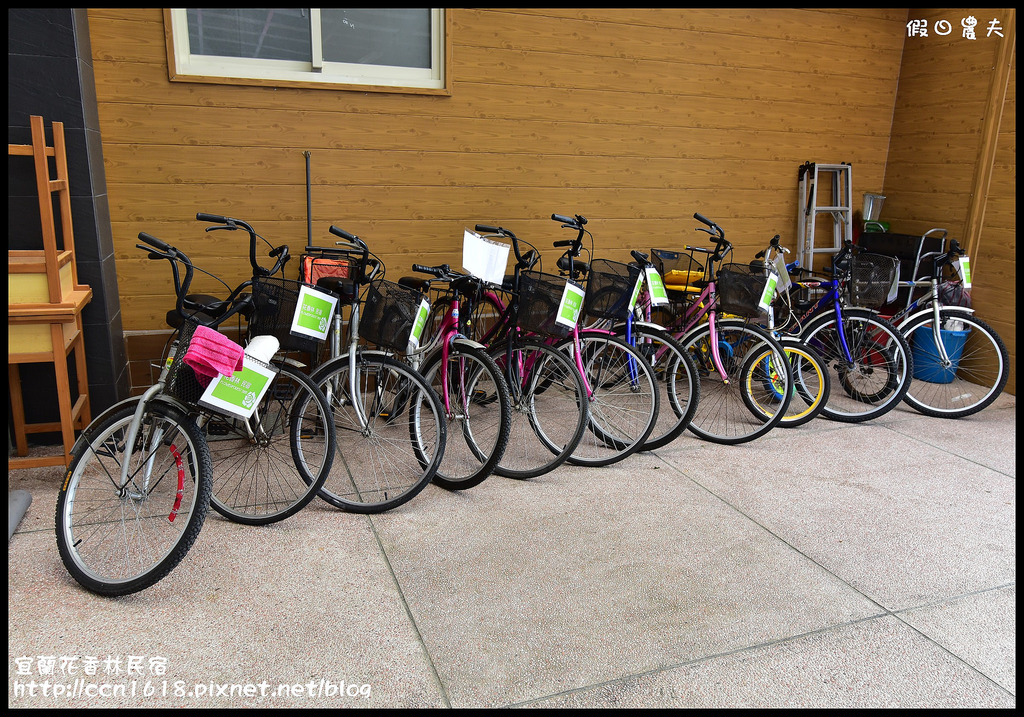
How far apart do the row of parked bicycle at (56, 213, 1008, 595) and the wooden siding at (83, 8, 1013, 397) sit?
1.86ft

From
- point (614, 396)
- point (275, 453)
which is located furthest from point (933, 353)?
Answer: point (275, 453)

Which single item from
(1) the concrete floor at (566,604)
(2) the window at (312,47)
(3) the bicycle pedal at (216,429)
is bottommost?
(1) the concrete floor at (566,604)

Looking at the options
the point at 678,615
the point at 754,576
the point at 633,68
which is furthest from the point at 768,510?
the point at 633,68

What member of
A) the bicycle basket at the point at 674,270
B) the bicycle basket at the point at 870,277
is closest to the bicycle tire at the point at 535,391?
the bicycle basket at the point at 674,270

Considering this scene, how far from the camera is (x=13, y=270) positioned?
2900 millimetres

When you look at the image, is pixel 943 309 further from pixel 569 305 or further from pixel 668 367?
pixel 569 305

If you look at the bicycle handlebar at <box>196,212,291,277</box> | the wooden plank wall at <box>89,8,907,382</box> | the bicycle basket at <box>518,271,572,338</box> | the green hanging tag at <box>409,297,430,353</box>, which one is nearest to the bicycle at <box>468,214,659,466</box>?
the bicycle basket at <box>518,271,572,338</box>

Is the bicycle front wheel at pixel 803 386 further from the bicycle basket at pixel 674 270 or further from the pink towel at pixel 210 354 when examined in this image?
the pink towel at pixel 210 354

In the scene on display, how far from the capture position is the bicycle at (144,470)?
236cm

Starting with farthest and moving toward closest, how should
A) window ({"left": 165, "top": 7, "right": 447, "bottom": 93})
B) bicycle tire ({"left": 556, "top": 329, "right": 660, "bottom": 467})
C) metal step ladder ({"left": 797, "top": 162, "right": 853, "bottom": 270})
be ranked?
metal step ladder ({"left": 797, "top": 162, "right": 853, "bottom": 270})
window ({"left": 165, "top": 7, "right": 447, "bottom": 93})
bicycle tire ({"left": 556, "top": 329, "right": 660, "bottom": 467})

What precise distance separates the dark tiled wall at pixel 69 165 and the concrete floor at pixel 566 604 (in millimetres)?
563

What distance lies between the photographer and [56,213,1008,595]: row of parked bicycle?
2.48 metres

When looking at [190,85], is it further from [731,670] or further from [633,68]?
[731,670]

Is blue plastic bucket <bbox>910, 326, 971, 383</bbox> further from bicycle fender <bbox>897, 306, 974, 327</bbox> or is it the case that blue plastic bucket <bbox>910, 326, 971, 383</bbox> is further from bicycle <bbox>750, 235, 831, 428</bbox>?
bicycle <bbox>750, 235, 831, 428</bbox>
